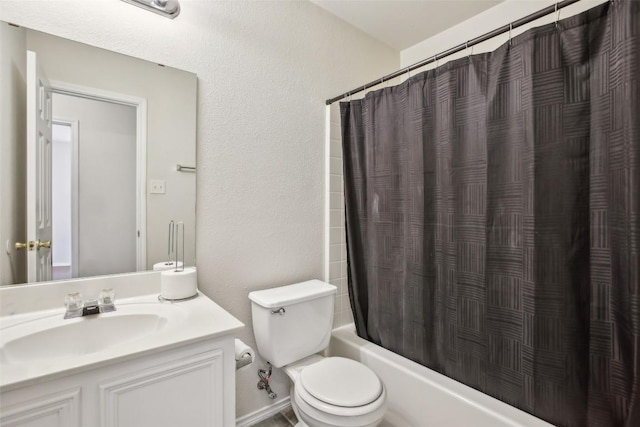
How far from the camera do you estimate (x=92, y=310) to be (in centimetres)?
106

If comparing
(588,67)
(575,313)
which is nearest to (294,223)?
(575,313)

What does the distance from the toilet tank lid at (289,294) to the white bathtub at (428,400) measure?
1.36ft

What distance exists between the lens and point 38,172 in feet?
3.56

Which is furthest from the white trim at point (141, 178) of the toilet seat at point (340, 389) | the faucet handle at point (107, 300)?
the toilet seat at point (340, 389)

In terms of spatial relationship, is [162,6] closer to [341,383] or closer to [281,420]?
[341,383]

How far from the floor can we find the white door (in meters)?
1.29

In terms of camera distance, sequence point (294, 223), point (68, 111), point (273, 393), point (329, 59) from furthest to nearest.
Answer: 1. point (329, 59)
2. point (294, 223)
3. point (273, 393)
4. point (68, 111)

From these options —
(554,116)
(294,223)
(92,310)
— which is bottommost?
(92,310)

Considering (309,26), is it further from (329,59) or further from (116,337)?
(116,337)

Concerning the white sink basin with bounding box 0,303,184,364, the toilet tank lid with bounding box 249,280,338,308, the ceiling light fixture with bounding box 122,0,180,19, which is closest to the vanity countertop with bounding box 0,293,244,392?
the white sink basin with bounding box 0,303,184,364

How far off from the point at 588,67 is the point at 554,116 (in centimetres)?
18

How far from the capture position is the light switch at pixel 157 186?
4.35 ft

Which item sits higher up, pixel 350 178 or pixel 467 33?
pixel 467 33

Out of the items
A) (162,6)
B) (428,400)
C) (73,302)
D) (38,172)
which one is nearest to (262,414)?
(428,400)
